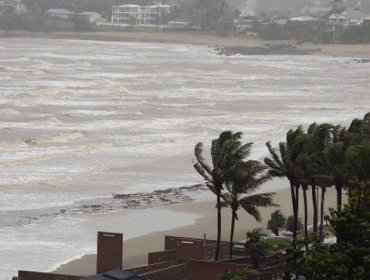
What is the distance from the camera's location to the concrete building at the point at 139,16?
6845 inches

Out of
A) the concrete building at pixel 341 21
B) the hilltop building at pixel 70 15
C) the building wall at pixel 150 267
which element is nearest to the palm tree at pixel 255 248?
the building wall at pixel 150 267

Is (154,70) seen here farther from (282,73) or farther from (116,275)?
(116,275)

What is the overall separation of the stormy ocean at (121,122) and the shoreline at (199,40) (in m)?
14.7

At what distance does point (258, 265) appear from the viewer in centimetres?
2231

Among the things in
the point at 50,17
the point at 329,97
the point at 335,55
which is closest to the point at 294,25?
the point at 335,55

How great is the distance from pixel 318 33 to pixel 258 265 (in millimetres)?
127279

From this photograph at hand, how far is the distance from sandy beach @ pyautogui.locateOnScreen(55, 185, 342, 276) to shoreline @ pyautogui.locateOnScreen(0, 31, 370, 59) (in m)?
91.2

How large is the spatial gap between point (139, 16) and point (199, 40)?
2364 cm

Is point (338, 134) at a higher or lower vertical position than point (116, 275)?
higher

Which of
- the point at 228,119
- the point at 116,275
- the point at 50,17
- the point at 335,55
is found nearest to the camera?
the point at 116,275

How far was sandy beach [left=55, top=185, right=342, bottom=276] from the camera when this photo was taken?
93.0 feet

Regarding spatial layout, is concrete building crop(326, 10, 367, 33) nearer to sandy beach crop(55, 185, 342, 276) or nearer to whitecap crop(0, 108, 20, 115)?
whitecap crop(0, 108, 20, 115)

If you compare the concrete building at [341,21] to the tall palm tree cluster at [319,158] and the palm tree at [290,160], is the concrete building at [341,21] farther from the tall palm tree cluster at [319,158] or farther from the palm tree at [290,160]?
the palm tree at [290,160]

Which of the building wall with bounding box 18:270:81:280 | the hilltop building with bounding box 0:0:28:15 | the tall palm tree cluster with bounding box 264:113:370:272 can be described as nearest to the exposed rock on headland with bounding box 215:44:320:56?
the hilltop building with bounding box 0:0:28:15
